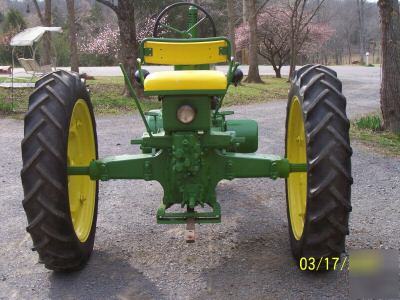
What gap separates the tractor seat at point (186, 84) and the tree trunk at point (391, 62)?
5.97 metres

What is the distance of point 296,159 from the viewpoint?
4.28m

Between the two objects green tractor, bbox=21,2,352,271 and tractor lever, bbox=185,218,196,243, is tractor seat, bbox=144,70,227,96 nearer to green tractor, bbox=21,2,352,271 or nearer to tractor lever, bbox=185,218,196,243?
green tractor, bbox=21,2,352,271

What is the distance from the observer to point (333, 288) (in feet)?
10.5

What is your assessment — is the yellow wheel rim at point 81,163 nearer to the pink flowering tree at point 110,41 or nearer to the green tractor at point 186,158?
the green tractor at point 186,158

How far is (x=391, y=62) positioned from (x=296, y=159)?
482 cm

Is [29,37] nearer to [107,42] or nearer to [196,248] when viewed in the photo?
[196,248]

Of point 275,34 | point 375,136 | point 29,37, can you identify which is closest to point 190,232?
point 375,136

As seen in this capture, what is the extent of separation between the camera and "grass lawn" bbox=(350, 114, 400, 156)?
300 inches

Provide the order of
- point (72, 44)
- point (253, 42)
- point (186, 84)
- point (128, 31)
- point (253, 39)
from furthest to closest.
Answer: point (253, 42) < point (253, 39) < point (72, 44) < point (128, 31) < point (186, 84)

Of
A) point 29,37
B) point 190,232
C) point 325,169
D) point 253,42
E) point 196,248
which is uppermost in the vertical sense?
point 29,37

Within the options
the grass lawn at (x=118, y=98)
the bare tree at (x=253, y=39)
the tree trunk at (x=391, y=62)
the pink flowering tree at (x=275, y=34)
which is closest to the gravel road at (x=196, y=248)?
the tree trunk at (x=391, y=62)

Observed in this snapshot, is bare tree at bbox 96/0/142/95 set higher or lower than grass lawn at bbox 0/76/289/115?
higher

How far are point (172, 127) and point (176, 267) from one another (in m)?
1.01

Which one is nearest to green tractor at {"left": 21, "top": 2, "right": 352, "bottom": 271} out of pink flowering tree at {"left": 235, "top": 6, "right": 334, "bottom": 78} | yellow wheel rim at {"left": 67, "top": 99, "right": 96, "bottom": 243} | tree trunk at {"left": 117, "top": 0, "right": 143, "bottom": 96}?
yellow wheel rim at {"left": 67, "top": 99, "right": 96, "bottom": 243}
